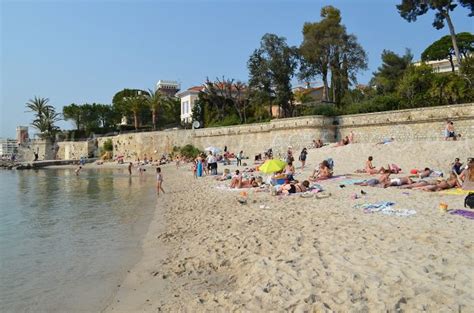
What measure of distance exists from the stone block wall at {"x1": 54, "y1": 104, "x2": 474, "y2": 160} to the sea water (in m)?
14.9

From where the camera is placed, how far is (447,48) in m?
38.2

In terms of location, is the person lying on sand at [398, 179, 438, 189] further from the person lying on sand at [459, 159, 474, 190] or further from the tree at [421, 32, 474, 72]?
the tree at [421, 32, 474, 72]

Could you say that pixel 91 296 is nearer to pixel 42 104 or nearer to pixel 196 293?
pixel 196 293

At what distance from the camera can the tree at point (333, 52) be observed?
3117 cm

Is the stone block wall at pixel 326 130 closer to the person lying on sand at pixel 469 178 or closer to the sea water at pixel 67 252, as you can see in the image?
the person lying on sand at pixel 469 178

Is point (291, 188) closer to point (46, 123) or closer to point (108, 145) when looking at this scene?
point (108, 145)

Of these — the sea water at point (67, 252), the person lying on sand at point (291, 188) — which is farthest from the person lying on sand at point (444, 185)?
the sea water at point (67, 252)

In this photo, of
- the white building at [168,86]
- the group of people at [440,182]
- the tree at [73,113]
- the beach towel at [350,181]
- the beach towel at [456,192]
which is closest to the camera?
the beach towel at [456,192]

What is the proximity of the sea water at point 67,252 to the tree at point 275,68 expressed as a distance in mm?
24120

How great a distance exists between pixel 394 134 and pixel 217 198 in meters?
14.5

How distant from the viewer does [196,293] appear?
4.54 m

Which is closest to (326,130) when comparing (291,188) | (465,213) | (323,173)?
(323,173)

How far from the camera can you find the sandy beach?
3805 mm

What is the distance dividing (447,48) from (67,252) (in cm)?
4232
